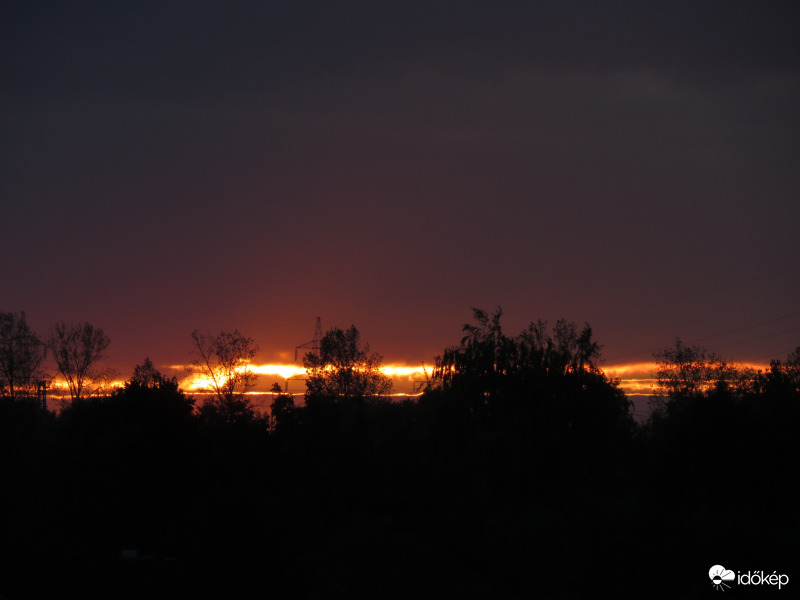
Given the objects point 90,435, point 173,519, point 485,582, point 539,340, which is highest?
point 539,340

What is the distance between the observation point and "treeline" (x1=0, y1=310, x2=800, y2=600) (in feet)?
70.0

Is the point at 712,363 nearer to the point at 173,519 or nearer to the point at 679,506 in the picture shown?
the point at 679,506

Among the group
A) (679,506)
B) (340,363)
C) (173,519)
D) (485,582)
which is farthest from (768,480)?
(340,363)

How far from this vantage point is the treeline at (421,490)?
70.0ft

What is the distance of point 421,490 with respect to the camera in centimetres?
4150

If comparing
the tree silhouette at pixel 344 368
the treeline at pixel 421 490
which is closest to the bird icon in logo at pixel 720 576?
the treeline at pixel 421 490

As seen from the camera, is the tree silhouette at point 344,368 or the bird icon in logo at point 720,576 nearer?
the bird icon in logo at point 720,576

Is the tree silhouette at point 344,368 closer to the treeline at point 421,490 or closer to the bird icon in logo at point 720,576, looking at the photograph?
the treeline at point 421,490

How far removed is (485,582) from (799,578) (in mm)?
10126

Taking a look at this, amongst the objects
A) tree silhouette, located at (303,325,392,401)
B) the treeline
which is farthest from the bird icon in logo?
tree silhouette, located at (303,325,392,401)

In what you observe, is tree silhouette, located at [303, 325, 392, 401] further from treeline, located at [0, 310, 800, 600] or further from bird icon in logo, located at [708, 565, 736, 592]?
bird icon in logo, located at [708, 565, 736, 592]

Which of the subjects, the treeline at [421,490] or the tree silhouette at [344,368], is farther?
the tree silhouette at [344,368]

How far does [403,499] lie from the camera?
40.8m

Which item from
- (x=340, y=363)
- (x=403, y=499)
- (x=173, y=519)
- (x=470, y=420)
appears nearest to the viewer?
(x=173, y=519)
